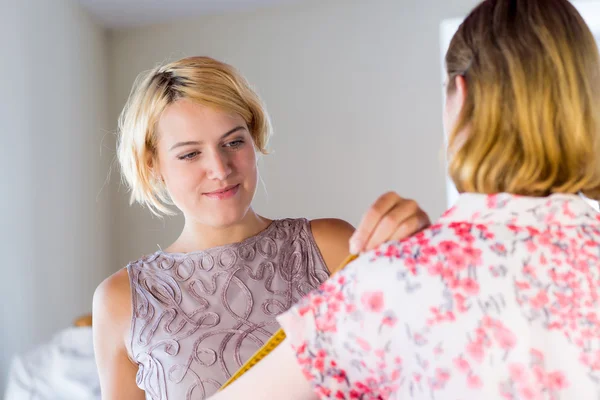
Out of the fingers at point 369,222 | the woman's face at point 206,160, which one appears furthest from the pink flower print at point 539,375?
the woman's face at point 206,160

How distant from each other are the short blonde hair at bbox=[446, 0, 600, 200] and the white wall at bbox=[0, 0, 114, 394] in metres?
2.44

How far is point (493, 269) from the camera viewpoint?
749 millimetres

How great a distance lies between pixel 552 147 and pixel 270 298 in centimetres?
82

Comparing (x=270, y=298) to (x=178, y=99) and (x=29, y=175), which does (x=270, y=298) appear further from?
(x=29, y=175)

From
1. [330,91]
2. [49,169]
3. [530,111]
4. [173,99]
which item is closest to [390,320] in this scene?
[530,111]

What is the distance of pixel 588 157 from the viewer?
79cm

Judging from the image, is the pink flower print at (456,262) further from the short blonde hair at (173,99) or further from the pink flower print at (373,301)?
the short blonde hair at (173,99)

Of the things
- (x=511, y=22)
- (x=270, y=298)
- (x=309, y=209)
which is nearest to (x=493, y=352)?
(x=511, y=22)

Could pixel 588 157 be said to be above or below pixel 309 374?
above

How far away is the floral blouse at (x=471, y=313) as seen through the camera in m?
0.73

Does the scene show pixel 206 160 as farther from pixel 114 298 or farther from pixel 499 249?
pixel 499 249

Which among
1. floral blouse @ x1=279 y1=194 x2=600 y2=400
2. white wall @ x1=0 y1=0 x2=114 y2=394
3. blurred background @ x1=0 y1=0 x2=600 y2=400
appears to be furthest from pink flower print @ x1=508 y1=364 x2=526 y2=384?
blurred background @ x1=0 y1=0 x2=600 y2=400

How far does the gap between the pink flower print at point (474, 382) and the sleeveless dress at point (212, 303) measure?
732 millimetres

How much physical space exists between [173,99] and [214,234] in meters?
0.30
